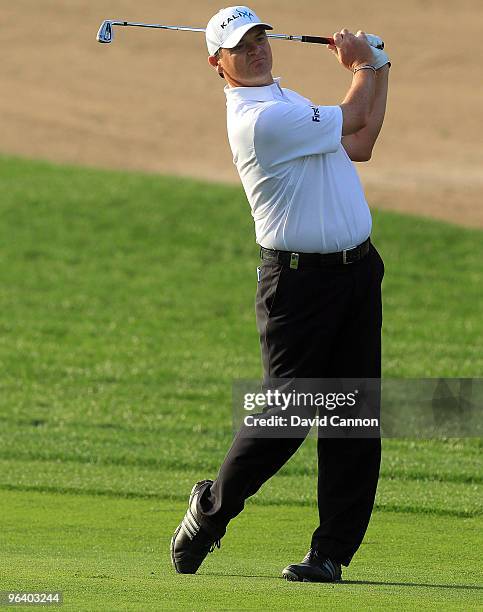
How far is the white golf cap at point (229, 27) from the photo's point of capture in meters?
5.15

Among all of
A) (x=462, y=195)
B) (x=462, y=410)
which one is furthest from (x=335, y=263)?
(x=462, y=195)

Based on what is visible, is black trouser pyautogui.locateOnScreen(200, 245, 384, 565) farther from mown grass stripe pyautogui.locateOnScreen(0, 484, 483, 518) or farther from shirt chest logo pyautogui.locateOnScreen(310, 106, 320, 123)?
mown grass stripe pyautogui.locateOnScreen(0, 484, 483, 518)

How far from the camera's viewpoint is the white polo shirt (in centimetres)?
502

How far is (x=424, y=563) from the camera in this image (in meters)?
5.64

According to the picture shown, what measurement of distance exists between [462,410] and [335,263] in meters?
5.69

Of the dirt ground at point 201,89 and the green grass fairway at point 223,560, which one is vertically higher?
the green grass fairway at point 223,560

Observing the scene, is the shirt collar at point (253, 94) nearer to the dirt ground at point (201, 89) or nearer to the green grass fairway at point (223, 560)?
the green grass fairway at point (223, 560)

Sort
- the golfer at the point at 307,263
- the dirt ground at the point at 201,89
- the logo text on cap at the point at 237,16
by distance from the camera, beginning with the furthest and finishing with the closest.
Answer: the dirt ground at the point at 201,89 < the logo text on cap at the point at 237,16 < the golfer at the point at 307,263

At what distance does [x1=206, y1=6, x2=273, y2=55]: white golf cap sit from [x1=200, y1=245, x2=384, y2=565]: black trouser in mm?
811

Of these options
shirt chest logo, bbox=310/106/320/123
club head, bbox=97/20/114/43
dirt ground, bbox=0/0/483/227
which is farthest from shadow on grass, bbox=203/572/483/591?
dirt ground, bbox=0/0/483/227

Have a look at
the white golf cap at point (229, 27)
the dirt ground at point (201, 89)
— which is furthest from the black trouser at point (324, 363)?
the dirt ground at point (201, 89)

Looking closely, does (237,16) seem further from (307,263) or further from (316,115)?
(307,263)

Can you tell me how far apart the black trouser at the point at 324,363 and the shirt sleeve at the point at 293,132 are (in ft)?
1.34

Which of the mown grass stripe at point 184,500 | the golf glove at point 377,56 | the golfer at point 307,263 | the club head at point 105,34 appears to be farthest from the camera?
the mown grass stripe at point 184,500
